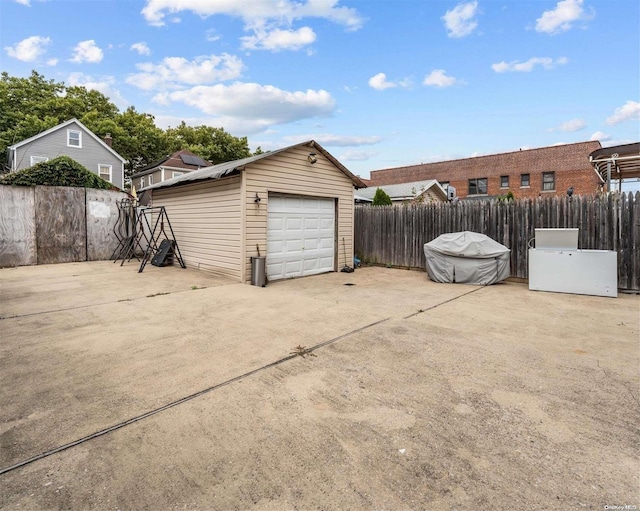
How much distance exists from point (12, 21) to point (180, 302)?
9.03m

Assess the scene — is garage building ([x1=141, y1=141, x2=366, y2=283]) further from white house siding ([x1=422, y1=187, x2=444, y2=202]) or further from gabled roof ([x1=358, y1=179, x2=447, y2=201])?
white house siding ([x1=422, y1=187, x2=444, y2=202])

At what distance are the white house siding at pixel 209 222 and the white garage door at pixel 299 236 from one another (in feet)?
2.80

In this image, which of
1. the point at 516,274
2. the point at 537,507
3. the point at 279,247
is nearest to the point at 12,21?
the point at 279,247

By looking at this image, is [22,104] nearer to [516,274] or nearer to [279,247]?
[279,247]

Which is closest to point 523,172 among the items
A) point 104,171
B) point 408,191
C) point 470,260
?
point 408,191

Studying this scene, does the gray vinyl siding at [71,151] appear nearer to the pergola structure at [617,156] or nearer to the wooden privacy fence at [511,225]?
the wooden privacy fence at [511,225]

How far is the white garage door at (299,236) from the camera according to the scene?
8.76 meters

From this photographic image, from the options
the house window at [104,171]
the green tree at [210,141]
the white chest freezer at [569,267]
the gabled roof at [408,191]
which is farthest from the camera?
the green tree at [210,141]

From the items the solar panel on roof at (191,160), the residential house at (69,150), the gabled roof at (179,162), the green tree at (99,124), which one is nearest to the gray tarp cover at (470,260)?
the residential house at (69,150)

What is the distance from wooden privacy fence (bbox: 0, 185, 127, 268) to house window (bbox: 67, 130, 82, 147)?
1151 centimetres

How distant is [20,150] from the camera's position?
19.0 m

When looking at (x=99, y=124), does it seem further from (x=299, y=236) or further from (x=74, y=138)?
(x=299, y=236)

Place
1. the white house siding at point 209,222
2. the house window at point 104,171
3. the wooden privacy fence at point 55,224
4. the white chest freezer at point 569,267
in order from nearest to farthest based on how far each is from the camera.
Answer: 1. the white chest freezer at point 569,267
2. the white house siding at point 209,222
3. the wooden privacy fence at point 55,224
4. the house window at point 104,171

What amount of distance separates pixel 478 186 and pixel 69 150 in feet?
97.5
